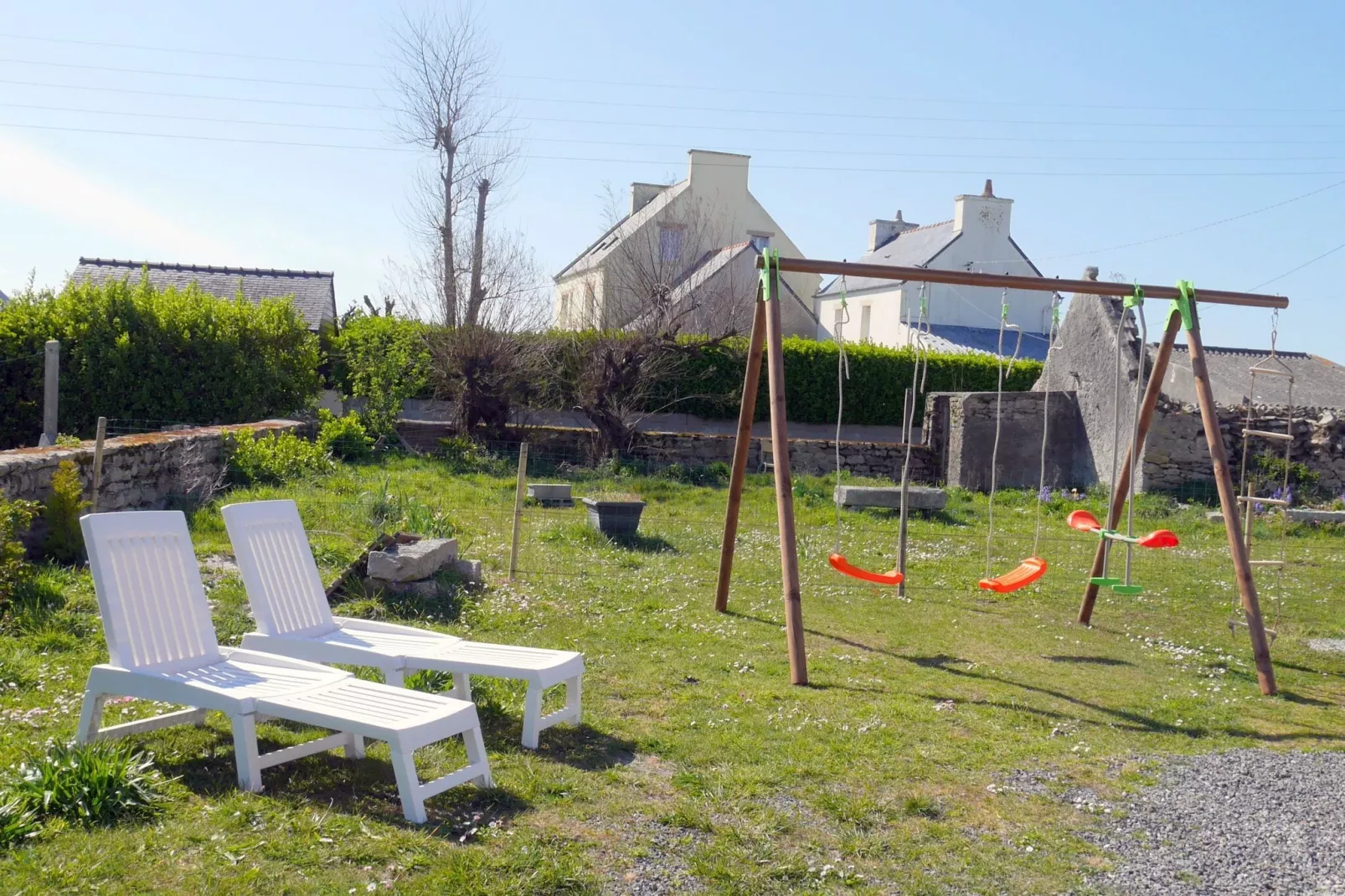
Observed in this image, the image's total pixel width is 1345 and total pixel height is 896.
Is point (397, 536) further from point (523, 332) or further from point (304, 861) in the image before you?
point (523, 332)

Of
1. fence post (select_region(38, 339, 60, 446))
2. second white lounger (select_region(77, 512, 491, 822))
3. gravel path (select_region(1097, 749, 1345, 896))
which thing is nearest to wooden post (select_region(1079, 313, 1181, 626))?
gravel path (select_region(1097, 749, 1345, 896))

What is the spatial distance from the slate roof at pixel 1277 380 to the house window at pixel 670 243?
10.4m

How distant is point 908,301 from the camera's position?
2853cm

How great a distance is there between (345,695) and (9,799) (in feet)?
3.77

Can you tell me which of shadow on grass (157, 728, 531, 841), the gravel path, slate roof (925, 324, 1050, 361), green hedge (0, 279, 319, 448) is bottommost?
shadow on grass (157, 728, 531, 841)

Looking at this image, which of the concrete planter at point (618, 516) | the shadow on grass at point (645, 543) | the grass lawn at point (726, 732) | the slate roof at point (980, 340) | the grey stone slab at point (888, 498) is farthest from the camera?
the slate roof at point (980, 340)

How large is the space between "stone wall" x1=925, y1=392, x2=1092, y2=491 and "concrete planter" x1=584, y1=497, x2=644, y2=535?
794 cm

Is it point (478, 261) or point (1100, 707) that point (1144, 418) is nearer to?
point (1100, 707)

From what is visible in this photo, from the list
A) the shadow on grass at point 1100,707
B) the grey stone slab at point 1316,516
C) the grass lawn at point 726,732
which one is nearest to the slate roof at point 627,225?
the grey stone slab at point 1316,516

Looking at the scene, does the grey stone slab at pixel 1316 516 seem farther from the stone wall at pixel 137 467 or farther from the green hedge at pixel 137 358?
the green hedge at pixel 137 358

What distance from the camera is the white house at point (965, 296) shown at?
29.2m

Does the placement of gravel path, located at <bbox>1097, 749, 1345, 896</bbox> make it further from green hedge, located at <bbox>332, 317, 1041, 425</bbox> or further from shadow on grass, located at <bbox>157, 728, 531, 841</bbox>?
green hedge, located at <bbox>332, 317, 1041, 425</bbox>

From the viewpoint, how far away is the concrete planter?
35.6 feet

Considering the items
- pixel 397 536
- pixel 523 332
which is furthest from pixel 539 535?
pixel 523 332
